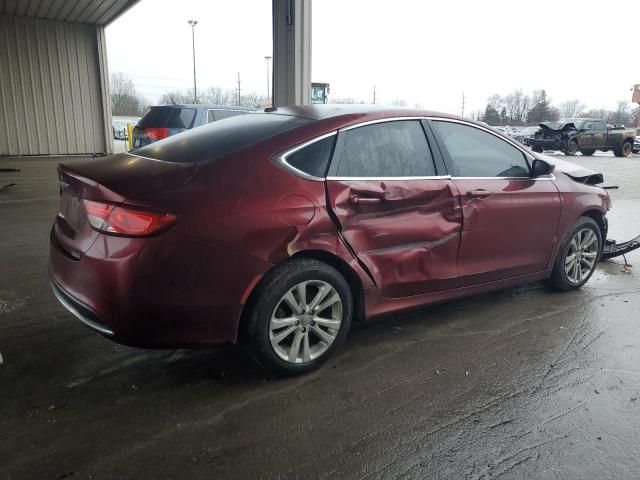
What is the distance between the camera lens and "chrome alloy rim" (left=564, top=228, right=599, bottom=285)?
452 centimetres

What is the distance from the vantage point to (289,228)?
2.77m

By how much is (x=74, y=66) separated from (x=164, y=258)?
1795 centimetres

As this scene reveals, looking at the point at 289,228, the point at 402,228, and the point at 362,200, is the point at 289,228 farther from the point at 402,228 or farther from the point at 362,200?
the point at 402,228

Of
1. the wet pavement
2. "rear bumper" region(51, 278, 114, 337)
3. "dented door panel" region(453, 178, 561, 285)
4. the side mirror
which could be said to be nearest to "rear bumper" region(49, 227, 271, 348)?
"rear bumper" region(51, 278, 114, 337)

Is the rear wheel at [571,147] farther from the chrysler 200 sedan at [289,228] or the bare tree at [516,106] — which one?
the bare tree at [516,106]

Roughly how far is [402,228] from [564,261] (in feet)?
6.63

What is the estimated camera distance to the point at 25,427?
2473mm

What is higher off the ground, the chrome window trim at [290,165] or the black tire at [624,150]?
the chrome window trim at [290,165]

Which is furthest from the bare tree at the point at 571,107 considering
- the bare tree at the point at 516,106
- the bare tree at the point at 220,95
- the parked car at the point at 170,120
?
the parked car at the point at 170,120

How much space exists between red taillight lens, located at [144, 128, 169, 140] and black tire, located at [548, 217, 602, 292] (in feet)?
25.4

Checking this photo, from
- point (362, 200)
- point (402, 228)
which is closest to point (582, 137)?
point (402, 228)

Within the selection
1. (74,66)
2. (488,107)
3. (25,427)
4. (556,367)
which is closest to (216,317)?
(25,427)

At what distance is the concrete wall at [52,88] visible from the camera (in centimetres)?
1655

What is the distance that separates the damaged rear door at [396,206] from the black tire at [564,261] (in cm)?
137
